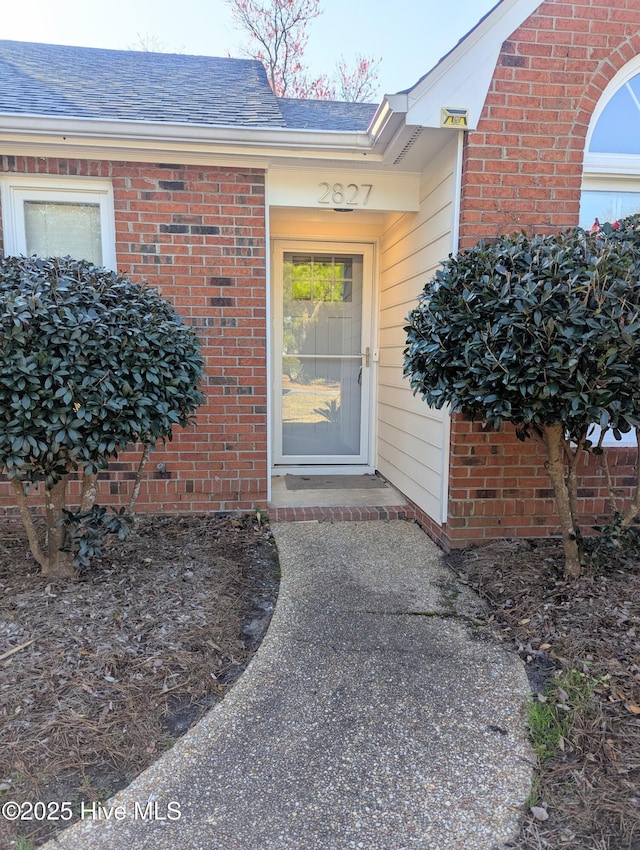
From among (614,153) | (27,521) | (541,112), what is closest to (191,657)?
(27,521)

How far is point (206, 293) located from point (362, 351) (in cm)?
206

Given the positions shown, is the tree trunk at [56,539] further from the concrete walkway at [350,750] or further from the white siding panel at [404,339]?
the white siding panel at [404,339]

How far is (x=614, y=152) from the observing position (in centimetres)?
373

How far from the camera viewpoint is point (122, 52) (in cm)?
608

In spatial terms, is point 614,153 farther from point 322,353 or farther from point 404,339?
point 322,353

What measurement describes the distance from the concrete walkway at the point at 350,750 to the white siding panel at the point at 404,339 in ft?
4.33

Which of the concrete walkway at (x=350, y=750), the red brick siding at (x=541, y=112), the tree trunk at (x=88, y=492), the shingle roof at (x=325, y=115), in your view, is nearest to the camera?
the concrete walkway at (x=350, y=750)

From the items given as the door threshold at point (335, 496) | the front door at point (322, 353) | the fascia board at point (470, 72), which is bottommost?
the door threshold at point (335, 496)

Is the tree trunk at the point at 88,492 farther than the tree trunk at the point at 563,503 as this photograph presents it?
Yes

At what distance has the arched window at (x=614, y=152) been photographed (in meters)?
3.66

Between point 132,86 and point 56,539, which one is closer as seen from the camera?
point 56,539

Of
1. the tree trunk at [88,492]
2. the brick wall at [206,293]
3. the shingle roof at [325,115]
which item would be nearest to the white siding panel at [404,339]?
the shingle roof at [325,115]

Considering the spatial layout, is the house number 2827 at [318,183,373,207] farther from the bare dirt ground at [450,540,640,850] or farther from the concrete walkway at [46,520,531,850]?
the concrete walkway at [46,520,531,850]

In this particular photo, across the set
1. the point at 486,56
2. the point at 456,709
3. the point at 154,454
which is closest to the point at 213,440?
the point at 154,454
